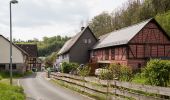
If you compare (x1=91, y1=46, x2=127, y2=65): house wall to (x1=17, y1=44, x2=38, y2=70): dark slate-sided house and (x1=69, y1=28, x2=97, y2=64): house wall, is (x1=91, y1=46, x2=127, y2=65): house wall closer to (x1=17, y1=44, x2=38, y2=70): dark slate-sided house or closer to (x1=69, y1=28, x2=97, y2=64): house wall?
(x1=69, y1=28, x2=97, y2=64): house wall

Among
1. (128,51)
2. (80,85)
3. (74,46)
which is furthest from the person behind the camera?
(74,46)

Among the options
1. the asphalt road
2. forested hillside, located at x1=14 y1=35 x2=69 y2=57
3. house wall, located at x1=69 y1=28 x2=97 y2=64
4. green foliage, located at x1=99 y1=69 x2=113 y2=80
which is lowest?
the asphalt road

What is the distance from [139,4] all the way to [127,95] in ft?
234

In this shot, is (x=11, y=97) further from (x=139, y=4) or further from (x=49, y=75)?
(x=139, y=4)

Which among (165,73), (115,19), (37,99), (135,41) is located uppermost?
(115,19)

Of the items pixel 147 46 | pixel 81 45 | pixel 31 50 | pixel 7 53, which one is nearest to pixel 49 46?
pixel 31 50

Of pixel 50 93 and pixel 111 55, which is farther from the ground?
pixel 111 55

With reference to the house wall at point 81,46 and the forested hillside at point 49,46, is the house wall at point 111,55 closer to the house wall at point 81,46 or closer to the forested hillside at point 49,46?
the house wall at point 81,46

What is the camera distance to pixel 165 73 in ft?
54.7

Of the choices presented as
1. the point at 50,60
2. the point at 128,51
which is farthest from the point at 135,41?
the point at 50,60

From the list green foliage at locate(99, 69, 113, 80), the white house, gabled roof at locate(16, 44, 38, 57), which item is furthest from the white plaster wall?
gabled roof at locate(16, 44, 38, 57)

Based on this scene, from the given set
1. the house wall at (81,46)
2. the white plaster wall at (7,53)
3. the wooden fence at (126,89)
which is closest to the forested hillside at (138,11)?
the house wall at (81,46)

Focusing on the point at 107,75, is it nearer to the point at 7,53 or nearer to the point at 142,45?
the point at 142,45

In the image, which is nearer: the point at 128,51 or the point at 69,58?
the point at 128,51
